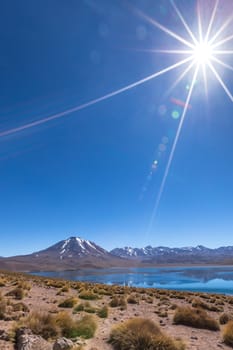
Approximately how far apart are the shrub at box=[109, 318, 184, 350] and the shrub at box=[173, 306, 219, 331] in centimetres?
336

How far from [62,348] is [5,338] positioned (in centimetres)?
172

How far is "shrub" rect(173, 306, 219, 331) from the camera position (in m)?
10.6

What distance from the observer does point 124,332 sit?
7793mm

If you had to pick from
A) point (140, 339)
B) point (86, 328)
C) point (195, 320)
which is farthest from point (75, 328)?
point (195, 320)

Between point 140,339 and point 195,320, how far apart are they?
15.2ft

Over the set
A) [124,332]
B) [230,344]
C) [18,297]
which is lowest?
[230,344]

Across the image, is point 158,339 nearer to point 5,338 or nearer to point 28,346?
point 28,346

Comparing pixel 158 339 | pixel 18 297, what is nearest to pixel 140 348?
pixel 158 339

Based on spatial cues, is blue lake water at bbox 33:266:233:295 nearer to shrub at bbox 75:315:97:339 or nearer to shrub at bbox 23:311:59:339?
shrub at bbox 75:315:97:339

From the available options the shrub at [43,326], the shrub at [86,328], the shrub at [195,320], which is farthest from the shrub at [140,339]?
the shrub at [195,320]

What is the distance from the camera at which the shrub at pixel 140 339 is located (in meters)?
6.89

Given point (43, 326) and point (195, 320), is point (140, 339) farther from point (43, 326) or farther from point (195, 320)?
point (195, 320)

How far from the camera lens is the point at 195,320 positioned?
1080 centimetres

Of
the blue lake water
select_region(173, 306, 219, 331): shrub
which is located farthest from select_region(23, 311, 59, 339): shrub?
the blue lake water
